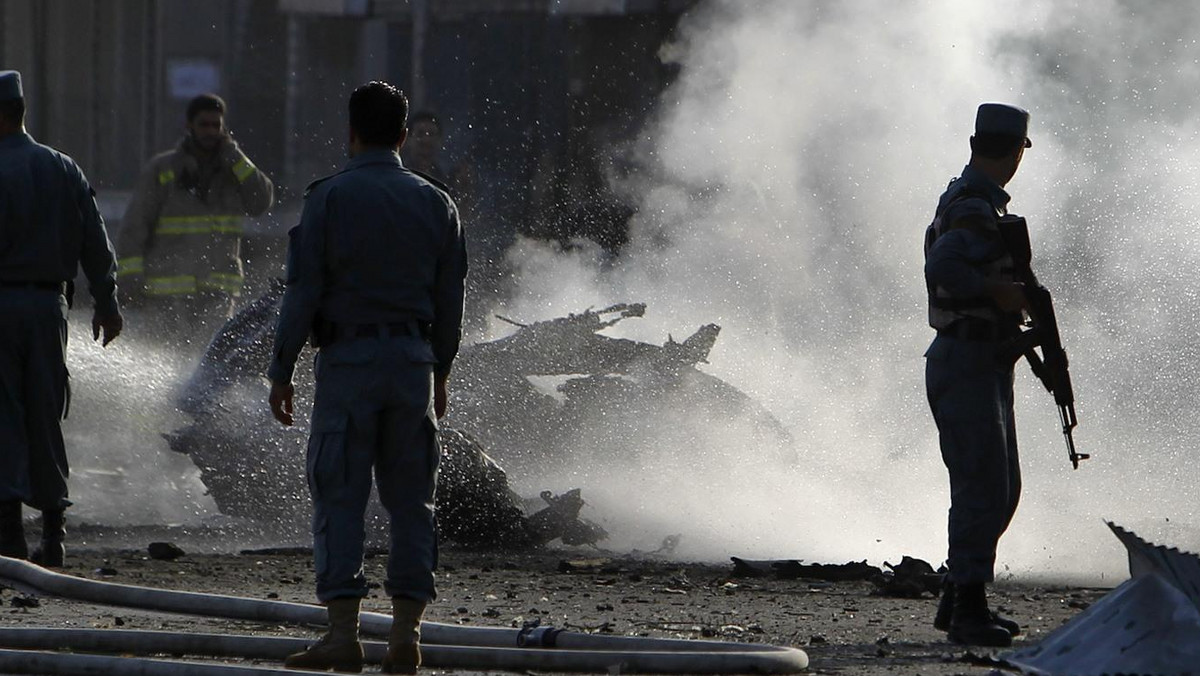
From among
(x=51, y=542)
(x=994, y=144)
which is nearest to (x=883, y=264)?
(x=51, y=542)

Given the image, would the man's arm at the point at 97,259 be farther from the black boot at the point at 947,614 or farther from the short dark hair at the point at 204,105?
the black boot at the point at 947,614

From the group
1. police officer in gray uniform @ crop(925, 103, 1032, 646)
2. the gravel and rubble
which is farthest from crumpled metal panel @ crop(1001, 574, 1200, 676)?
police officer in gray uniform @ crop(925, 103, 1032, 646)

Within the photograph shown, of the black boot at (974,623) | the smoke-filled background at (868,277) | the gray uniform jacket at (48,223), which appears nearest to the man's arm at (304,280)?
the black boot at (974,623)

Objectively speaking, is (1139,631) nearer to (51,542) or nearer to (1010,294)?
(1010,294)

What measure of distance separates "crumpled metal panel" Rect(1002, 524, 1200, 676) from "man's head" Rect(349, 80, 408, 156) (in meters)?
2.03

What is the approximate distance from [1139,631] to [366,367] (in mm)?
1975

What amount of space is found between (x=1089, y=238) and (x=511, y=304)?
334 centimetres

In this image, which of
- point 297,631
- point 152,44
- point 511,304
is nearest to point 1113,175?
point 511,304

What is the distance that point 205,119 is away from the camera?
11.3 metres

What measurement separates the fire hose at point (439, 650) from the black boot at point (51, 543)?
2.30 m

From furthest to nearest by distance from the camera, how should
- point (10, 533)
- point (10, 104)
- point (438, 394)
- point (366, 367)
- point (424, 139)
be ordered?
point (424, 139), point (10, 104), point (10, 533), point (438, 394), point (366, 367)

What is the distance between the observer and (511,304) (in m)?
12.1

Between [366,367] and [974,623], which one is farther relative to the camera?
[974,623]

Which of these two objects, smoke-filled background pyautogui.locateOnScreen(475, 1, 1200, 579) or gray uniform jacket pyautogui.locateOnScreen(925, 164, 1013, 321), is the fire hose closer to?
gray uniform jacket pyautogui.locateOnScreen(925, 164, 1013, 321)
